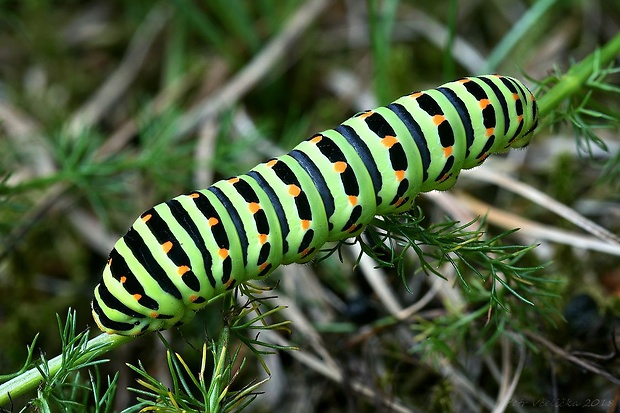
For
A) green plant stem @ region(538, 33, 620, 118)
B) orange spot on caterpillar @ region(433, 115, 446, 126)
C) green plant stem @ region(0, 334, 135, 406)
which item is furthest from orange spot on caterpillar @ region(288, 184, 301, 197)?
green plant stem @ region(538, 33, 620, 118)

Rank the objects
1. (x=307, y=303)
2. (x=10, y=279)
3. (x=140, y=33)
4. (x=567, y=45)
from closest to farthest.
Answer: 1. (x=307, y=303)
2. (x=10, y=279)
3. (x=567, y=45)
4. (x=140, y=33)

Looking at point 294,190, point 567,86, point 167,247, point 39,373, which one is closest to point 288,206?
point 294,190

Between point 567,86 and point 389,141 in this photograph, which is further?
point 567,86

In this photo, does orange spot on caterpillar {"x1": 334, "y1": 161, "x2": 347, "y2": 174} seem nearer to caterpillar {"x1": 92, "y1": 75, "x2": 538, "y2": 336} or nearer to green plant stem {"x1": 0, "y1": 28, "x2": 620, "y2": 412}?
caterpillar {"x1": 92, "y1": 75, "x2": 538, "y2": 336}

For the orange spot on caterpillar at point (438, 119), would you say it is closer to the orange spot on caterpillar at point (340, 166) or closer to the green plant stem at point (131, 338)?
the orange spot on caterpillar at point (340, 166)

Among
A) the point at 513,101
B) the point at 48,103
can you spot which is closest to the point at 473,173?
the point at 513,101

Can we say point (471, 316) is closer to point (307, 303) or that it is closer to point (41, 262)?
point (307, 303)

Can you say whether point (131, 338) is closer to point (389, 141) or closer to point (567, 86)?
point (389, 141)
